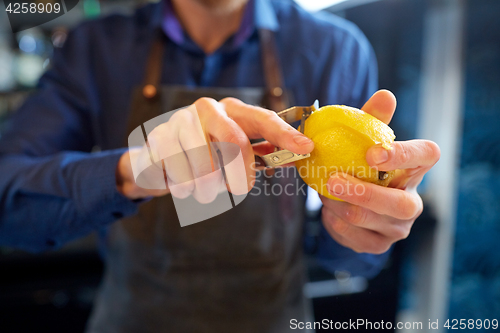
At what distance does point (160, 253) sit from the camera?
77 centimetres

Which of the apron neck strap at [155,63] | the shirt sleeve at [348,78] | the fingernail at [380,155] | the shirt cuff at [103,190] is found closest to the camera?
the fingernail at [380,155]

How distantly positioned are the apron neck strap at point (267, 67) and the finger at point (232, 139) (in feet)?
1.24

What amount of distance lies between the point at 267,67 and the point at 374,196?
1.71 ft

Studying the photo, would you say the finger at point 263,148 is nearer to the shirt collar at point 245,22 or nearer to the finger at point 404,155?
the finger at point 404,155

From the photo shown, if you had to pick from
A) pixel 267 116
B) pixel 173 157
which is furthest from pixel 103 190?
pixel 267 116

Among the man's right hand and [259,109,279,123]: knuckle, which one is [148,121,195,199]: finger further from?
[259,109,279,123]: knuckle

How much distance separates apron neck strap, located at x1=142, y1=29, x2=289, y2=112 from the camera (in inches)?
29.5

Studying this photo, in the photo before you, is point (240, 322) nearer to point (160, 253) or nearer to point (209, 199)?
point (160, 253)

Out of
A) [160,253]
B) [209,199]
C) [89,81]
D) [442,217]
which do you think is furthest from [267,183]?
[442,217]

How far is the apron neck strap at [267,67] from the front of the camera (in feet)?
2.45

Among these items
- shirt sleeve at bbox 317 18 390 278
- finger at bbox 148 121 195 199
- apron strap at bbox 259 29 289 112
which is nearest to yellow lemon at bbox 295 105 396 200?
finger at bbox 148 121 195 199

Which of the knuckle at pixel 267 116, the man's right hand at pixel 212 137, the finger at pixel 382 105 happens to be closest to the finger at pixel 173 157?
the man's right hand at pixel 212 137

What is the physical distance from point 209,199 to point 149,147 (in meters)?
0.10

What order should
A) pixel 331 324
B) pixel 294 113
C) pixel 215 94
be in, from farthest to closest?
pixel 215 94, pixel 331 324, pixel 294 113
